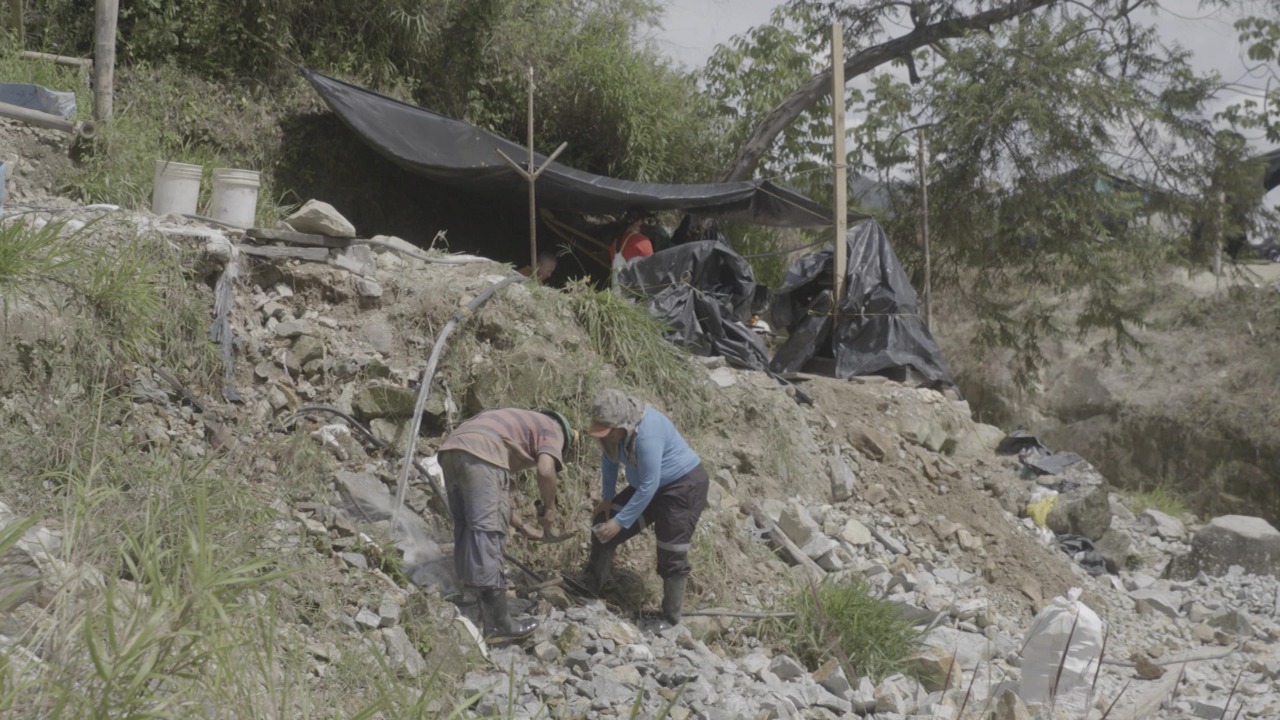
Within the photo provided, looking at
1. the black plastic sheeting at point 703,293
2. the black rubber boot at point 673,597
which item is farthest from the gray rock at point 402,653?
the black plastic sheeting at point 703,293

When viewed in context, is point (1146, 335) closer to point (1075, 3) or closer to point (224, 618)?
point (1075, 3)

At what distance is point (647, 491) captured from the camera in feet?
15.5

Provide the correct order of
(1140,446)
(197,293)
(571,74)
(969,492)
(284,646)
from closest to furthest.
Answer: (284,646) → (197,293) → (969,492) → (571,74) → (1140,446)

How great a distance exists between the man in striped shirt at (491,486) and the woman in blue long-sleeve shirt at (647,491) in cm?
26

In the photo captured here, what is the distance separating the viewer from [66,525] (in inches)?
117

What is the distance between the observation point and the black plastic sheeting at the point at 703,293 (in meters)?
7.40

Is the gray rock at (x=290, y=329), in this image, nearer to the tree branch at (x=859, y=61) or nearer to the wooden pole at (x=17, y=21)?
the wooden pole at (x=17, y=21)

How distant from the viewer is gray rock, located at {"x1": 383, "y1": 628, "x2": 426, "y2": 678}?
388cm

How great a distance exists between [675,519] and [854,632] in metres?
0.96

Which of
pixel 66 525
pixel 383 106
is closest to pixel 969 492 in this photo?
pixel 383 106

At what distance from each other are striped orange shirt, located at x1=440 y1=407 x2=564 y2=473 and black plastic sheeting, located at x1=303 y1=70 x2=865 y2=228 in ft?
10.8

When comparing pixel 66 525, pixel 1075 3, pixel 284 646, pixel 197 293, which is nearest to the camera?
pixel 66 525

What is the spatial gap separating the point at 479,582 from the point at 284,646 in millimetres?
1011

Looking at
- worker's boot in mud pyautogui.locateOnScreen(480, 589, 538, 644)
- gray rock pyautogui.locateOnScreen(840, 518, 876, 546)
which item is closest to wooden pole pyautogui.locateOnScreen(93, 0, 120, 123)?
worker's boot in mud pyautogui.locateOnScreen(480, 589, 538, 644)
